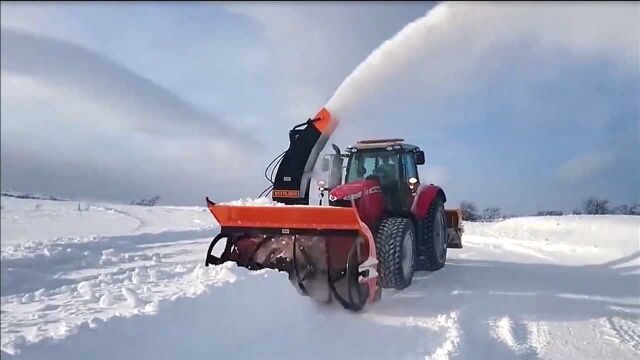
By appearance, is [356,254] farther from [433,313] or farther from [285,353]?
[285,353]

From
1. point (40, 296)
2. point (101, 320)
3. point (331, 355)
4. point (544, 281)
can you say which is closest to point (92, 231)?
point (101, 320)

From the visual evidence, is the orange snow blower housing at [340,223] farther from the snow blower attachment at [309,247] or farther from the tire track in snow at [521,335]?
the tire track in snow at [521,335]

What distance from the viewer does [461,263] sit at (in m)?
10.2

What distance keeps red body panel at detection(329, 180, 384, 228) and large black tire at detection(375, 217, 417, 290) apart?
0.28 meters

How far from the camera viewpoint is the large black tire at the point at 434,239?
8.23 m

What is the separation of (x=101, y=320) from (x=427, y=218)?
5.65 m

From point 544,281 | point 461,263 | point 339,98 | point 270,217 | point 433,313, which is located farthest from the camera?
point 461,263

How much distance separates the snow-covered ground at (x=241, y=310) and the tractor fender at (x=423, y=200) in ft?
3.43

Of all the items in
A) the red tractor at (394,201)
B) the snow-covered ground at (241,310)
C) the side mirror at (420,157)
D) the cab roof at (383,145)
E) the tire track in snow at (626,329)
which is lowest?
the tire track in snow at (626,329)

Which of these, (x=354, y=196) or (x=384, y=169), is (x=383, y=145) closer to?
(x=384, y=169)

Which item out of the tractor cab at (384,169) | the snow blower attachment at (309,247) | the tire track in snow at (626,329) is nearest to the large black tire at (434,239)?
the tractor cab at (384,169)

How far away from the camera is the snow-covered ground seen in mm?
2730

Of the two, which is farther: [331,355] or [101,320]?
[331,355]

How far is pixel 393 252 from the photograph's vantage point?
647 cm
